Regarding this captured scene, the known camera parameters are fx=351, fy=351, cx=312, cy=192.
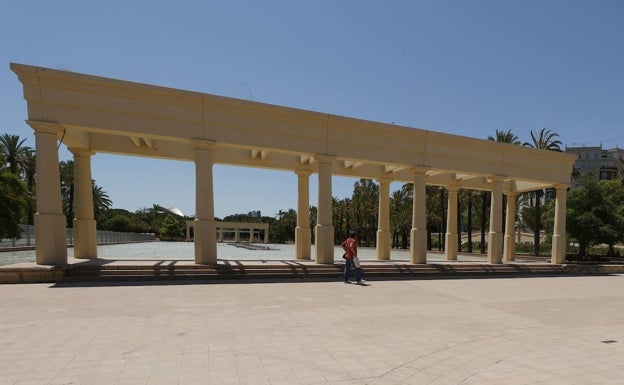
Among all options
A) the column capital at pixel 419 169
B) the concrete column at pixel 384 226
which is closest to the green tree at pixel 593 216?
the concrete column at pixel 384 226

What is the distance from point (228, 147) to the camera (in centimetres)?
1555

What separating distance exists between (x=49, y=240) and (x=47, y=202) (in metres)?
1.27

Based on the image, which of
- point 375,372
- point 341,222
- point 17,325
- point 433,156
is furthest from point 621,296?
point 341,222

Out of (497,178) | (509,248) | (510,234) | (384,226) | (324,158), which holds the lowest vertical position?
(509,248)

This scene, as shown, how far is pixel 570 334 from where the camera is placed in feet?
22.6

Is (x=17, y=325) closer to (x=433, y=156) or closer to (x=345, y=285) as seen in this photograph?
(x=345, y=285)

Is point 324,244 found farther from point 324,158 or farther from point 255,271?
point 324,158

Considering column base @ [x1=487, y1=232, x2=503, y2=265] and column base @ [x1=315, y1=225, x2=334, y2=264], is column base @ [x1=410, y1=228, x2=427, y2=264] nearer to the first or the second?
column base @ [x1=315, y1=225, x2=334, y2=264]

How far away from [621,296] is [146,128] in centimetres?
1746

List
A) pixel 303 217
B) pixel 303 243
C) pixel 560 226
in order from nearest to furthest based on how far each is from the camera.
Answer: pixel 303 243
pixel 303 217
pixel 560 226

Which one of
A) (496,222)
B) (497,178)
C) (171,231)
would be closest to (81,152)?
(497,178)

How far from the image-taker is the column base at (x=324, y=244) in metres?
15.2

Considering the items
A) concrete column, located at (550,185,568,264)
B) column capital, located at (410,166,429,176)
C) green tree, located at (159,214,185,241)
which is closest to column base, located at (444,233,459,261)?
concrete column, located at (550,185,568,264)

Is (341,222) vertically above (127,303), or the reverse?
(127,303)
